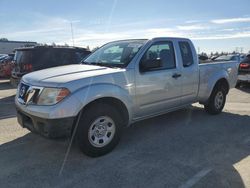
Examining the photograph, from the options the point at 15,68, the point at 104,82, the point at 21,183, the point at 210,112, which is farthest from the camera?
the point at 15,68

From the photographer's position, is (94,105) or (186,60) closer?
(94,105)

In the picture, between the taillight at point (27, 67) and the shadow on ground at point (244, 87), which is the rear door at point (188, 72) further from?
the shadow on ground at point (244, 87)

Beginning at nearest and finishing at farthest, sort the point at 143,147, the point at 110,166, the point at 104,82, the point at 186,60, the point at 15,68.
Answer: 1. the point at 110,166
2. the point at 104,82
3. the point at 143,147
4. the point at 186,60
5. the point at 15,68

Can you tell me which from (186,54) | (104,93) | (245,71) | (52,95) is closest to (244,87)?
(245,71)

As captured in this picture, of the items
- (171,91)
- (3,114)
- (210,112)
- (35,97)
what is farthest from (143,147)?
(3,114)

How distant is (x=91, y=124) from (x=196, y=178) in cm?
165

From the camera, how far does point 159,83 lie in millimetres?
5273

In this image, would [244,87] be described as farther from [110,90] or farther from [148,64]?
[110,90]

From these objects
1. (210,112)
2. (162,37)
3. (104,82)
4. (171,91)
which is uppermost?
(162,37)

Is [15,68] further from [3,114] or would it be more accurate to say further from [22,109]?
[22,109]

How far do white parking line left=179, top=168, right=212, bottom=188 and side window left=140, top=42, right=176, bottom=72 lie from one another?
197 cm

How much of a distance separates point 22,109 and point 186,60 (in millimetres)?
3414

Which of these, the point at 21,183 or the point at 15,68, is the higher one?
the point at 15,68

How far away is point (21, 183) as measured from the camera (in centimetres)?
366
